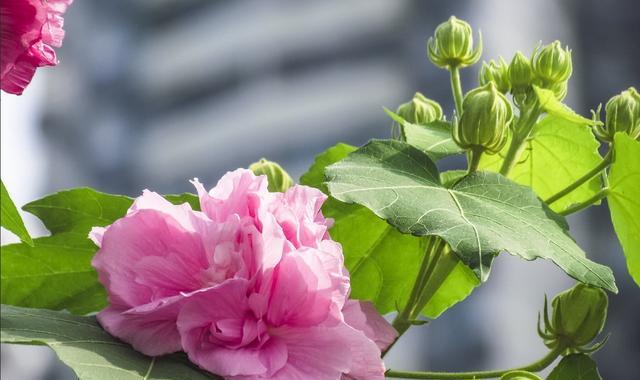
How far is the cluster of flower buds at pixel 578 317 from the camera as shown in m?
0.40

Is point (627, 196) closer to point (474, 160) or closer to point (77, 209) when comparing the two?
point (474, 160)

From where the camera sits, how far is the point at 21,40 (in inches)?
11.2

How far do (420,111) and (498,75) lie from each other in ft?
0.12

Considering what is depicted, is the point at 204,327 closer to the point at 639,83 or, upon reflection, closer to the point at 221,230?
the point at 221,230

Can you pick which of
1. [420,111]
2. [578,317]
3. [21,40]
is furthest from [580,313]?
[21,40]

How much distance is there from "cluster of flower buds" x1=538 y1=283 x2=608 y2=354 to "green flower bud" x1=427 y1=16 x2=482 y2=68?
4.9 inches

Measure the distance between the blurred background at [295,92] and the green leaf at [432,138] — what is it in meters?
9.01

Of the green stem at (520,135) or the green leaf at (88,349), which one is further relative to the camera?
the green stem at (520,135)

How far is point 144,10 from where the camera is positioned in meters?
12.9

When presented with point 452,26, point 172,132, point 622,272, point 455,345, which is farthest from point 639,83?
point 452,26

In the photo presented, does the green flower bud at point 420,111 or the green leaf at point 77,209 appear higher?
the green flower bud at point 420,111

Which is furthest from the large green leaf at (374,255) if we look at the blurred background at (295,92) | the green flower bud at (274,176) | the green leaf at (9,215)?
the blurred background at (295,92)

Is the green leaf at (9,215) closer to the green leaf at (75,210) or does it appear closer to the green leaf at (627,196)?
the green leaf at (75,210)

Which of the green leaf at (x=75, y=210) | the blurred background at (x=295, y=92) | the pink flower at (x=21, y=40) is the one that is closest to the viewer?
the pink flower at (x=21, y=40)
